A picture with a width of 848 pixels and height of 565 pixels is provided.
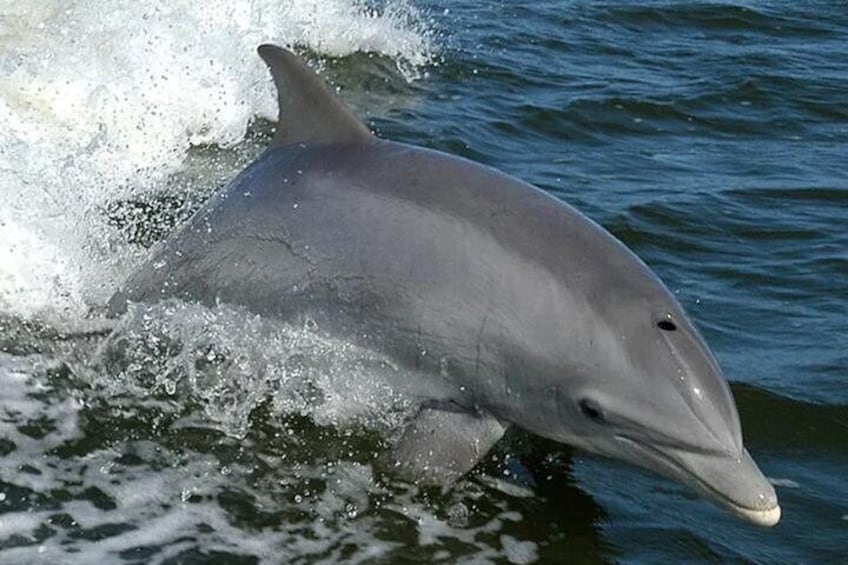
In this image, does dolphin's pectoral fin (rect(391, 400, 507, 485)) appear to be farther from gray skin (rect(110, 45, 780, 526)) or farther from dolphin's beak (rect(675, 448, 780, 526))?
dolphin's beak (rect(675, 448, 780, 526))

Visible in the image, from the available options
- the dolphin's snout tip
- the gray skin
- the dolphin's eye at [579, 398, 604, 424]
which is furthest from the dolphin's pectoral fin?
the dolphin's snout tip

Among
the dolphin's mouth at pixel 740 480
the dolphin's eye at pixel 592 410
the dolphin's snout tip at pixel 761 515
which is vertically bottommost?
the dolphin's snout tip at pixel 761 515

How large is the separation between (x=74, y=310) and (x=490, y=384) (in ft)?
10.0

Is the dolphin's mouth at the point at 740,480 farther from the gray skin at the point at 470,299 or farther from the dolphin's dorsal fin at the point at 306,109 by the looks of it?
the dolphin's dorsal fin at the point at 306,109

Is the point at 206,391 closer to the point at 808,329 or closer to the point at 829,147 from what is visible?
the point at 808,329

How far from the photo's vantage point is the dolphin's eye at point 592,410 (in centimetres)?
641

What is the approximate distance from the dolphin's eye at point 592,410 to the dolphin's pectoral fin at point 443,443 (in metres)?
0.52

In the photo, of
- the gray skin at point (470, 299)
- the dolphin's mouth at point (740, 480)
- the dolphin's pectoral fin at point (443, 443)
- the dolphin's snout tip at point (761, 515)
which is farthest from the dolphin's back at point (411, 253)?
the dolphin's snout tip at point (761, 515)

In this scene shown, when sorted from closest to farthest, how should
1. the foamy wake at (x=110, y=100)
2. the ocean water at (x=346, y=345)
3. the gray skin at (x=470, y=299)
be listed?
the gray skin at (x=470, y=299), the ocean water at (x=346, y=345), the foamy wake at (x=110, y=100)

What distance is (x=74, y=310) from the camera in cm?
859

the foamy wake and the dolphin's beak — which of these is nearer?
the dolphin's beak

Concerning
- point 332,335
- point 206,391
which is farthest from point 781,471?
point 206,391

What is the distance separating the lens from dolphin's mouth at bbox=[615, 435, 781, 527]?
5.98 m

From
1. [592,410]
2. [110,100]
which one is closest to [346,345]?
[592,410]
